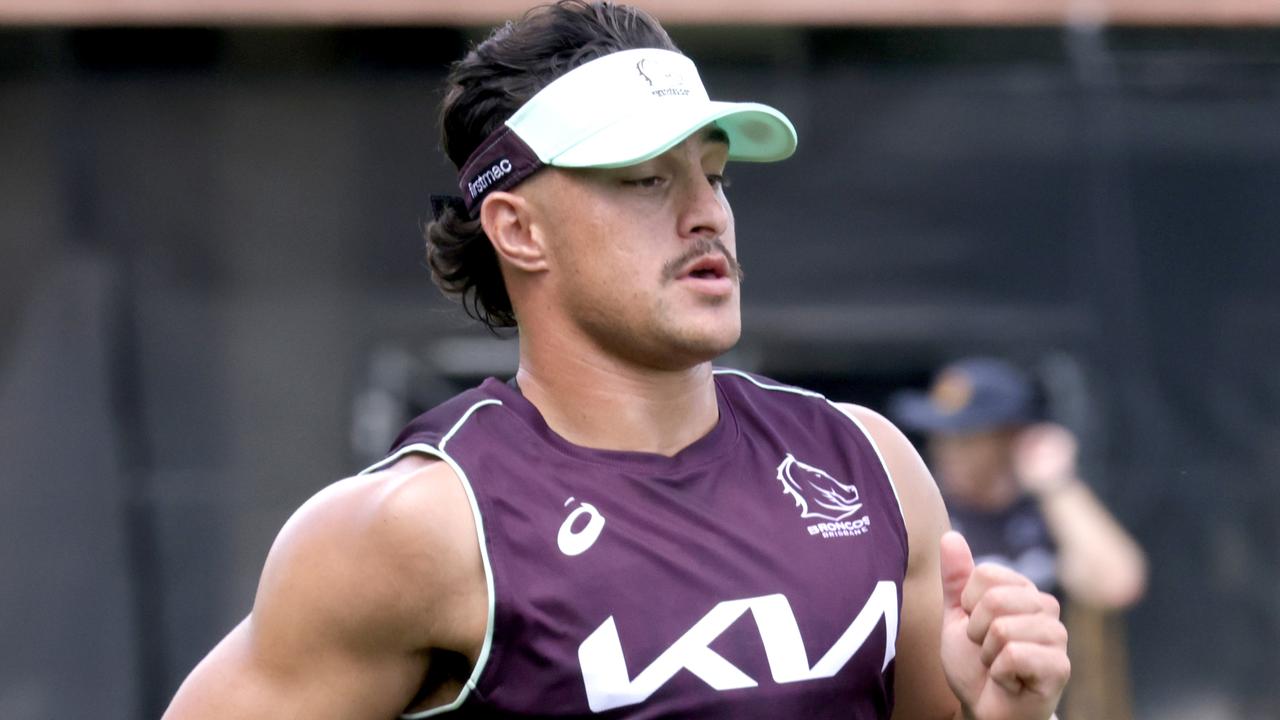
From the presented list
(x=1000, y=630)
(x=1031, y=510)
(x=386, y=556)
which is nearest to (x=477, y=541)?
(x=386, y=556)

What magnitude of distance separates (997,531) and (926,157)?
162cm

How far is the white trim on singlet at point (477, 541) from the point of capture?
2.23 metres

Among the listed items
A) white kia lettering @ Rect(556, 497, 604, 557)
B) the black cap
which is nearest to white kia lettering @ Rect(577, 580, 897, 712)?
white kia lettering @ Rect(556, 497, 604, 557)

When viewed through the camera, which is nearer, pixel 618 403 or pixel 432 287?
pixel 618 403

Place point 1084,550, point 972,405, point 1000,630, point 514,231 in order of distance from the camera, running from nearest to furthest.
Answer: point 1000,630, point 514,231, point 1084,550, point 972,405

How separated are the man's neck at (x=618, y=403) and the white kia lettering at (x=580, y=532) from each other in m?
0.15

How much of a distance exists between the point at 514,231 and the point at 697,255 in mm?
296

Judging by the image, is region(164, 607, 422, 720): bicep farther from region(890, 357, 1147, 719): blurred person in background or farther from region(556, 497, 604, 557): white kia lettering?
region(890, 357, 1147, 719): blurred person in background

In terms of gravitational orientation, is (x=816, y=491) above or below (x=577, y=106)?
below

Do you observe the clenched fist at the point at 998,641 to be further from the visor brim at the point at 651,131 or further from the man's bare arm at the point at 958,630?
the visor brim at the point at 651,131

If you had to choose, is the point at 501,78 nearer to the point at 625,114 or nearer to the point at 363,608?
the point at 625,114

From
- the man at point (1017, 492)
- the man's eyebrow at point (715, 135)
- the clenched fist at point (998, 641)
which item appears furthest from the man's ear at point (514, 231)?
the man at point (1017, 492)

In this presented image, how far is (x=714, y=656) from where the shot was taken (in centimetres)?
227

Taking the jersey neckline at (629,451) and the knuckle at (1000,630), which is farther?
the jersey neckline at (629,451)
